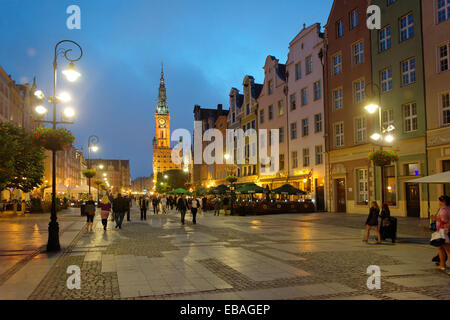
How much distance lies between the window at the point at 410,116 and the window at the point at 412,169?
2.27 m

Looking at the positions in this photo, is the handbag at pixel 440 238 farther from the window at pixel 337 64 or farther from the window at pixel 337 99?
the window at pixel 337 64

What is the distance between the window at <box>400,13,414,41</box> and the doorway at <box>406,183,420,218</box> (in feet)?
32.2

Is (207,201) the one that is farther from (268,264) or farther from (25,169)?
(268,264)

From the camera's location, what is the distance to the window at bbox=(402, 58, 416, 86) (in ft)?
84.6

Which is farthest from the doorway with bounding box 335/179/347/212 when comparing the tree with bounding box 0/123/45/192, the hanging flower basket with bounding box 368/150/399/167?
the tree with bounding box 0/123/45/192

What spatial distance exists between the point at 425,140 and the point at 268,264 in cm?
1885

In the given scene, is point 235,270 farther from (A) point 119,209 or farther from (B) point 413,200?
(B) point 413,200

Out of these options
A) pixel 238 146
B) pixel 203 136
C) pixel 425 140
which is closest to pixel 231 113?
pixel 238 146

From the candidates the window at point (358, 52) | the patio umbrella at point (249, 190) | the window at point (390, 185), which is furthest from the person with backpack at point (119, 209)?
the window at point (358, 52)

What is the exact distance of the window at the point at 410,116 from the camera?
2570 centimetres

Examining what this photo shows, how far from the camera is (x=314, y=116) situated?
121 feet

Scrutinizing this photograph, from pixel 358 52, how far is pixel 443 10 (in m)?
8.18

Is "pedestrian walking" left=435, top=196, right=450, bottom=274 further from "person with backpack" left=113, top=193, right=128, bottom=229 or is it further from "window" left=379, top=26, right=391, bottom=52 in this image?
"window" left=379, top=26, right=391, bottom=52
